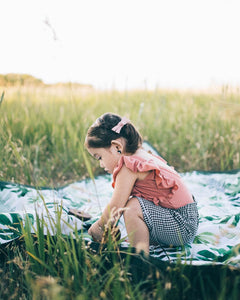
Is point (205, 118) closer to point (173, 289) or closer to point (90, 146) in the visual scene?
point (90, 146)

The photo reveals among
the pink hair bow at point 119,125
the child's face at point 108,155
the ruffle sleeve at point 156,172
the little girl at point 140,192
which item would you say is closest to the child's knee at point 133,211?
the little girl at point 140,192

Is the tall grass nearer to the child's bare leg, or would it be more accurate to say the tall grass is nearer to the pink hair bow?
the pink hair bow

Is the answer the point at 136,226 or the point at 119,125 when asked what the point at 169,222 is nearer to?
the point at 136,226

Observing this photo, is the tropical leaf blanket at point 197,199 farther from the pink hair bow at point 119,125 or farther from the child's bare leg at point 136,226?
the pink hair bow at point 119,125

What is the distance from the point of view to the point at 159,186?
1.63m

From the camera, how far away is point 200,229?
1.86 m

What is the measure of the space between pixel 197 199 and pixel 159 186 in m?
0.89

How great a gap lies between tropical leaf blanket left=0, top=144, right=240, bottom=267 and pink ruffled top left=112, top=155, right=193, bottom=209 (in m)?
0.22

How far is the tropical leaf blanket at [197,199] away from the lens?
150 centimetres

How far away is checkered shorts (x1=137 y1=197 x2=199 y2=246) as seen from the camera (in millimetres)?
1574

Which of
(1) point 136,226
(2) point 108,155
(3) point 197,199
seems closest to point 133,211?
(1) point 136,226

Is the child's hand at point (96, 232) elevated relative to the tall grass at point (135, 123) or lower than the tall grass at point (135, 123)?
lower

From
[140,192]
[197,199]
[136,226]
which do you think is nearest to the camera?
[136,226]

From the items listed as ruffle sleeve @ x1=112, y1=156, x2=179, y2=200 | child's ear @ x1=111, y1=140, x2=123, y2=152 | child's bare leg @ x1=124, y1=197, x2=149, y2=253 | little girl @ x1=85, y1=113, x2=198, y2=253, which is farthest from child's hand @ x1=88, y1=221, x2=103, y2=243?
child's ear @ x1=111, y1=140, x2=123, y2=152
